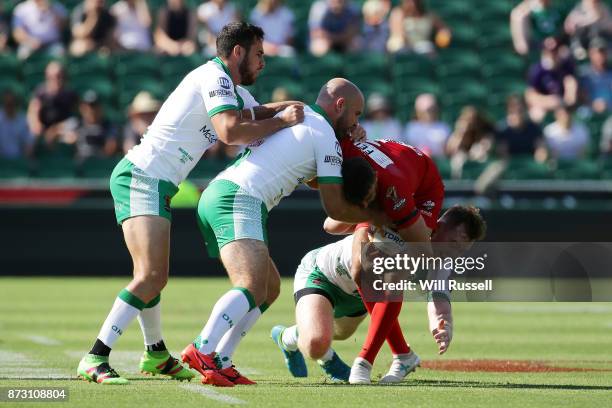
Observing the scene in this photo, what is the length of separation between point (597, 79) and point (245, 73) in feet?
42.8

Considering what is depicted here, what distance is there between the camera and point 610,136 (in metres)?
18.9

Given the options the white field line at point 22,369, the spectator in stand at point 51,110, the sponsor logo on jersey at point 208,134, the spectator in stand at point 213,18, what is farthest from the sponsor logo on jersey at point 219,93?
the spectator in stand at point 213,18

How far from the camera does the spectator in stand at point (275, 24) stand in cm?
1936

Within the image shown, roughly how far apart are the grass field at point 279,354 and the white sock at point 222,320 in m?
0.27

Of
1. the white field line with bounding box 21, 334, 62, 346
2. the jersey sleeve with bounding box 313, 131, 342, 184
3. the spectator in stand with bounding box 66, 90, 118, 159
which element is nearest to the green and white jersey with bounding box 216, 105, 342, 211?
the jersey sleeve with bounding box 313, 131, 342, 184

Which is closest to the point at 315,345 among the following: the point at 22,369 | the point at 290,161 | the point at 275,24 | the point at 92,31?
the point at 290,161

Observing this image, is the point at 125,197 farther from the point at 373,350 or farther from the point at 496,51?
the point at 496,51

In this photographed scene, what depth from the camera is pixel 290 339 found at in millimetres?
8367

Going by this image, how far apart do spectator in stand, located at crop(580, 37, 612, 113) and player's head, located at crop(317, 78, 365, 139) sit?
1257 centimetres

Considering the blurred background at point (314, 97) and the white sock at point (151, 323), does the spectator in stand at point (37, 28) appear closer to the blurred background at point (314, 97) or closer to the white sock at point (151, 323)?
the blurred background at point (314, 97)

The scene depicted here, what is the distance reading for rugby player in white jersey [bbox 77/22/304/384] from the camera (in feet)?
24.6

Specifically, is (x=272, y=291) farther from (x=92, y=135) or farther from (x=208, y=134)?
(x=92, y=135)

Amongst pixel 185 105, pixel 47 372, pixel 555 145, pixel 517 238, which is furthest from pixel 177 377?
pixel 555 145

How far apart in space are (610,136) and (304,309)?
11717 millimetres
